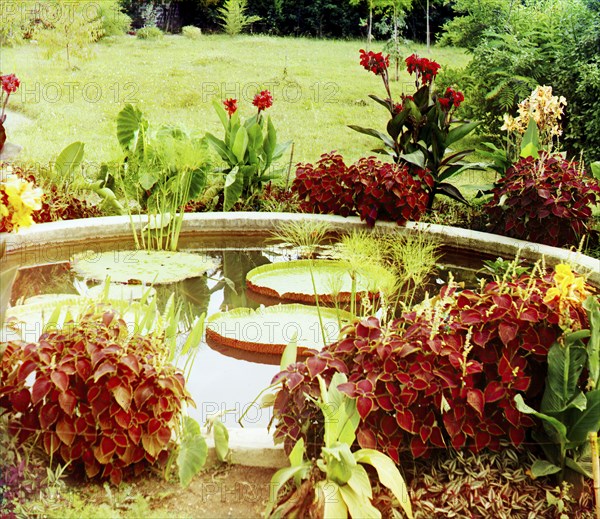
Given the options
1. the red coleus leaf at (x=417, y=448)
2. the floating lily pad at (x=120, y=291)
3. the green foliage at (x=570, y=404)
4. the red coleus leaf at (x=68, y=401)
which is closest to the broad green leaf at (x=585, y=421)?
the green foliage at (x=570, y=404)

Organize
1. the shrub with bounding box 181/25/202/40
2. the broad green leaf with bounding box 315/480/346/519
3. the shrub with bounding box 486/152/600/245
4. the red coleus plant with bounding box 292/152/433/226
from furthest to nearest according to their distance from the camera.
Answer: the shrub with bounding box 181/25/202/40
the red coleus plant with bounding box 292/152/433/226
the shrub with bounding box 486/152/600/245
the broad green leaf with bounding box 315/480/346/519

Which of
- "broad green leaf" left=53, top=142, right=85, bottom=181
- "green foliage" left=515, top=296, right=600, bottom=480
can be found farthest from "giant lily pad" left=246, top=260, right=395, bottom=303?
"broad green leaf" left=53, top=142, right=85, bottom=181

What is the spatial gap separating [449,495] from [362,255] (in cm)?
223

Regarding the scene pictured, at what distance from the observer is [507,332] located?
8.66 feet

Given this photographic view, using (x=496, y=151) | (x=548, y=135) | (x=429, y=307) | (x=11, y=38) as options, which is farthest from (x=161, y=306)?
(x=11, y=38)

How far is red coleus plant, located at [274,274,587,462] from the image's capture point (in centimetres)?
253

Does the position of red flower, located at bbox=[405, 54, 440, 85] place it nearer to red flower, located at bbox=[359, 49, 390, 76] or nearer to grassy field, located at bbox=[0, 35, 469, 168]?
red flower, located at bbox=[359, 49, 390, 76]

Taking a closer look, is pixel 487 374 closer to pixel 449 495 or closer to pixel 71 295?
pixel 449 495

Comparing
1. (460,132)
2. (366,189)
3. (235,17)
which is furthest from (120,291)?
(235,17)

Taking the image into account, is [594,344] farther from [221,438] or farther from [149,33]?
[149,33]

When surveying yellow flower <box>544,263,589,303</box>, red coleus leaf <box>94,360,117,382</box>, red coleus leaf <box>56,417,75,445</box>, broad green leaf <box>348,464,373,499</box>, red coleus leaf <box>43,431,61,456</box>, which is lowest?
broad green leaf <box>348,464,373,499</box>

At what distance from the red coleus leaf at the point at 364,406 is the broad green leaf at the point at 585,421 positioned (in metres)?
0.61

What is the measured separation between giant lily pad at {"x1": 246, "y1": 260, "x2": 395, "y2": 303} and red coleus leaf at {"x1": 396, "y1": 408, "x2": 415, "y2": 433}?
1.61 m

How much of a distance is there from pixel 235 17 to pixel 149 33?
5.81ft
